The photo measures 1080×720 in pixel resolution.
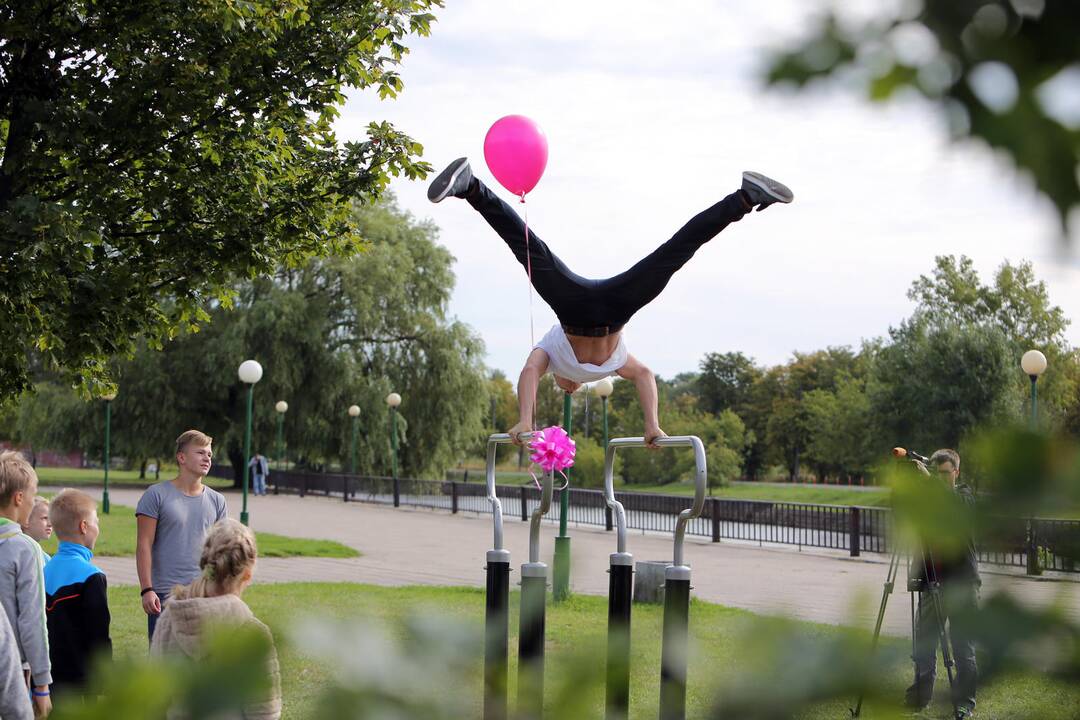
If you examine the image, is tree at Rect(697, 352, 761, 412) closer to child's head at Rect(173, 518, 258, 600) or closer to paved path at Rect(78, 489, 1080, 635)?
paved path at Rect(78, 489, 1080, 635)

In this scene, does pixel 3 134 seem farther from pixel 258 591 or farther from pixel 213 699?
pixel 213 699

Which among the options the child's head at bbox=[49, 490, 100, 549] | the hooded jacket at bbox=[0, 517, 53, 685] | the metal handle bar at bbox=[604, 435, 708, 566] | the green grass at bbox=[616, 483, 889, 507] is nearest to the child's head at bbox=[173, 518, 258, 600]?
the hooded jacket at bbox=[0, 517, 53, 685]

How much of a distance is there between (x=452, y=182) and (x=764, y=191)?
1.37 meters

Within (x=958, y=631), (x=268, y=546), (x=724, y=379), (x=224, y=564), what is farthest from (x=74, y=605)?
(x=724, y=379)

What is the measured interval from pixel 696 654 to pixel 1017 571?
0.79 feet

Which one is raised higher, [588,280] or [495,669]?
[588,280]

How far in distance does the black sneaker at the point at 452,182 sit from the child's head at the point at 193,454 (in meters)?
1.79

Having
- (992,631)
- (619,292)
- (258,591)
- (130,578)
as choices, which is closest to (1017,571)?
(992,631)

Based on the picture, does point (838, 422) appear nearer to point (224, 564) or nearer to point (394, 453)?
point (394, 453)

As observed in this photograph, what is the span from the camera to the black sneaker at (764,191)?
459 cm

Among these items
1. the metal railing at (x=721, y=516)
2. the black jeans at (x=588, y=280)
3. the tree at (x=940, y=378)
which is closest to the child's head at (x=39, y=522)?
the black jeans at (x=588, y=280)

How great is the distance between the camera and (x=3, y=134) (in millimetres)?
9312

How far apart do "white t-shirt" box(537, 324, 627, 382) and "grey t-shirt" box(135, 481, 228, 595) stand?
1.93m

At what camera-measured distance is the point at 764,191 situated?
461 centimetres
